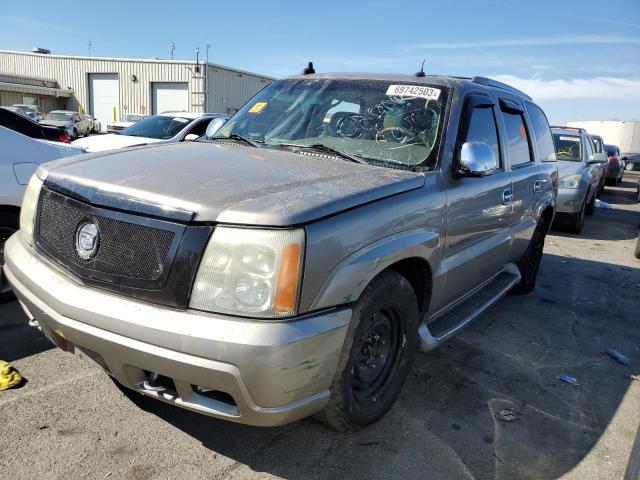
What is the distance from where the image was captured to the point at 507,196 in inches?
154

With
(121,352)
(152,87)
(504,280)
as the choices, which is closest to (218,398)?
(121,352)

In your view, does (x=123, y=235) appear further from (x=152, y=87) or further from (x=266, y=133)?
(x=152, y=87)

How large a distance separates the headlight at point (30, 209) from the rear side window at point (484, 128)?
255cm

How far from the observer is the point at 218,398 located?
2139 millimetres

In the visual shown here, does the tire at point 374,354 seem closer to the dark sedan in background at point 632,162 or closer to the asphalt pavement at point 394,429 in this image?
the asphalt pavement at point 394,429

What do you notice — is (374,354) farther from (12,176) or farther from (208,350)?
(12,176)

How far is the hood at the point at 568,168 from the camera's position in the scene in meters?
9.32

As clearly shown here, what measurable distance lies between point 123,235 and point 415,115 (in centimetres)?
197

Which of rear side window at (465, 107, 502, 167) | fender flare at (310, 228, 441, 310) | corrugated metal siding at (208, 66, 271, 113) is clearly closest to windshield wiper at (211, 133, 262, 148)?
fender flare at (310, 228, 441, 310)

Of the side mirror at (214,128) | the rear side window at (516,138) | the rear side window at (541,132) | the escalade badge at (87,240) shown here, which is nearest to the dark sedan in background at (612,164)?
the rear side window at (541,132)

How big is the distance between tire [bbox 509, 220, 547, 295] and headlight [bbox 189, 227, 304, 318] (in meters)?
3.95

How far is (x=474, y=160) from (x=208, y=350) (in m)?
1.95

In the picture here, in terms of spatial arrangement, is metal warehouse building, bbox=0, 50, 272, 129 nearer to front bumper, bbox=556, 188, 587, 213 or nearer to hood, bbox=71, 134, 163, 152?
hood, bbox=71, 134, 163, 152

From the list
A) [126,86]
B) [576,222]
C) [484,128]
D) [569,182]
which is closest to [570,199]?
[569,182]
